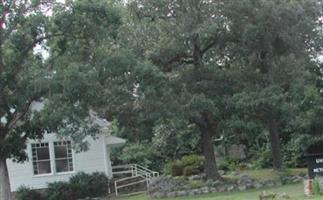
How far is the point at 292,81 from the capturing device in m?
30.2

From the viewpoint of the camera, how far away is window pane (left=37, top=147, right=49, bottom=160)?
35719mm

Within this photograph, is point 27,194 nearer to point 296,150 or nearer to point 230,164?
point 230,164

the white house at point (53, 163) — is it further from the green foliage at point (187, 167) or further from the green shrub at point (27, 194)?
the green foliage at point (187, 167)

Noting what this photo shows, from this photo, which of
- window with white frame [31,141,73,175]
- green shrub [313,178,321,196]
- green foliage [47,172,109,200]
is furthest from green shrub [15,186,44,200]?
green shrub [313,178,321,196]

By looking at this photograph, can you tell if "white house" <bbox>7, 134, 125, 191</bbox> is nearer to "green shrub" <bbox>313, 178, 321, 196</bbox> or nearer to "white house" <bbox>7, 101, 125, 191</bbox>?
"white house" <bbox>7, 101, 125, 191</bbox>

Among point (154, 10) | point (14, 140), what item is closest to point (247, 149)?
point (154, 10)

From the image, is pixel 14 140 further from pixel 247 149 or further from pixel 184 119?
pixel 247 149

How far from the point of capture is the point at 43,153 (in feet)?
118

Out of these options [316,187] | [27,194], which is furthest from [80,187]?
[316,187]

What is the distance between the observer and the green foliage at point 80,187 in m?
33.7

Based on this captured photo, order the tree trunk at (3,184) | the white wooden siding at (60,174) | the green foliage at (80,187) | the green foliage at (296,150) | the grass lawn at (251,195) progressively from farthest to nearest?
the green foliage at (296,150) < the white wooden siding at (60,174) < the green foliage at (80,187) < the tree trunk at (3,184) < the grass lawn at (251,195)

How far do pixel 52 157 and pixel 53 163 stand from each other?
34 centimetres

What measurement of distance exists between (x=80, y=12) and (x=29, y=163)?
14.3 m

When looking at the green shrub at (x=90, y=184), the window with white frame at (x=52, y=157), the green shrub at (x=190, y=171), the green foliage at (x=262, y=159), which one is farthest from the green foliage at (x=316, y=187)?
the green foliage at (x=262, y=159)
